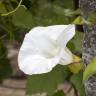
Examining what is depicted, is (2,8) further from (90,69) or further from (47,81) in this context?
(90,69)

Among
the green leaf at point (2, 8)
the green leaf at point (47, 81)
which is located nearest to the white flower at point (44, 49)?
the green leaf at point (47, 81)

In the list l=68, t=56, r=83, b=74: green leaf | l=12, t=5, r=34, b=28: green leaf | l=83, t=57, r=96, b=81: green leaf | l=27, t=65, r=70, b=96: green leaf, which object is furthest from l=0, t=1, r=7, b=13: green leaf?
l=83, t=57, r=96, b=81: green leaf

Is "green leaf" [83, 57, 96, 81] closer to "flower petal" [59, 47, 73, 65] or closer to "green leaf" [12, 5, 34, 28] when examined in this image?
"flower petal" [59, 47, 73, 65]

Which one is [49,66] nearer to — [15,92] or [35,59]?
[35,59]

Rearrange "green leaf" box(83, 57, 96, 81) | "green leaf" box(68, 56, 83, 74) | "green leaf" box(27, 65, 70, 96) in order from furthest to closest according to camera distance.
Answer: "green leaf" box(27, 65, 70, 96) → "green leaf" box(68, 56, 83, 74) → "green leaf" box(83, 57, 96, 81)

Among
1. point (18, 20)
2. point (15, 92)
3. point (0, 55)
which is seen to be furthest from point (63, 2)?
point (15, 92)

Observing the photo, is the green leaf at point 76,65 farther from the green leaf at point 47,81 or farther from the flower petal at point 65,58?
the green leaf at point 47,81
